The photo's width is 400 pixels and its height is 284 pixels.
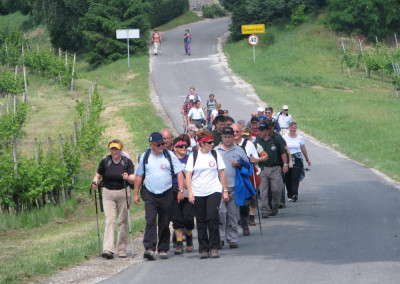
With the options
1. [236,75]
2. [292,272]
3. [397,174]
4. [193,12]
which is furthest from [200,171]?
[193,12]

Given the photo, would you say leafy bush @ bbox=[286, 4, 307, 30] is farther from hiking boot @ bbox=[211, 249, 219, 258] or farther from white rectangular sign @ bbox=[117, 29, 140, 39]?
hiking boot @ bbox=[211, 249, 219, 258]

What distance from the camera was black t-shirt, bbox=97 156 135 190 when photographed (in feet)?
37.6

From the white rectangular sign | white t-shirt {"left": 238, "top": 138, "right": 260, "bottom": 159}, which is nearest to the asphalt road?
white t-shirt {"left": 238, "top": 138, "right": 260, "bottom": 159}

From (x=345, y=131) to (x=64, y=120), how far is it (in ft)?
42.0

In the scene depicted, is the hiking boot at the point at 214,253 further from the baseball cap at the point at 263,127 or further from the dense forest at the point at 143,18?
the dense forest at the point at 143,18

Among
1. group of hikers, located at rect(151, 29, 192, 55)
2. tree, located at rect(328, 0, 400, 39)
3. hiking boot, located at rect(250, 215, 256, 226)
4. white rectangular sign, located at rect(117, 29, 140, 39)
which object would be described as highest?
tree, located at rect(328, 0, 400, 39)

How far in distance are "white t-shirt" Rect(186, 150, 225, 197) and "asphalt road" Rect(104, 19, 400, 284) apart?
970 millimetres

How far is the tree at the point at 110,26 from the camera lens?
179 ft

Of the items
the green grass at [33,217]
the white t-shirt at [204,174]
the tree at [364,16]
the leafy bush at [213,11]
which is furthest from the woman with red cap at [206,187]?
the leafy bush at [213,11]

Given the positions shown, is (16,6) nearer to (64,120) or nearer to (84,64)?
(84,64)

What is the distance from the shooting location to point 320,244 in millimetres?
11727

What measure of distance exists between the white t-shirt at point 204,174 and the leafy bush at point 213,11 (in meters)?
67.1

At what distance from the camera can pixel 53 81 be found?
155 ft

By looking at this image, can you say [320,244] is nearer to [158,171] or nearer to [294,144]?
[158,171]
